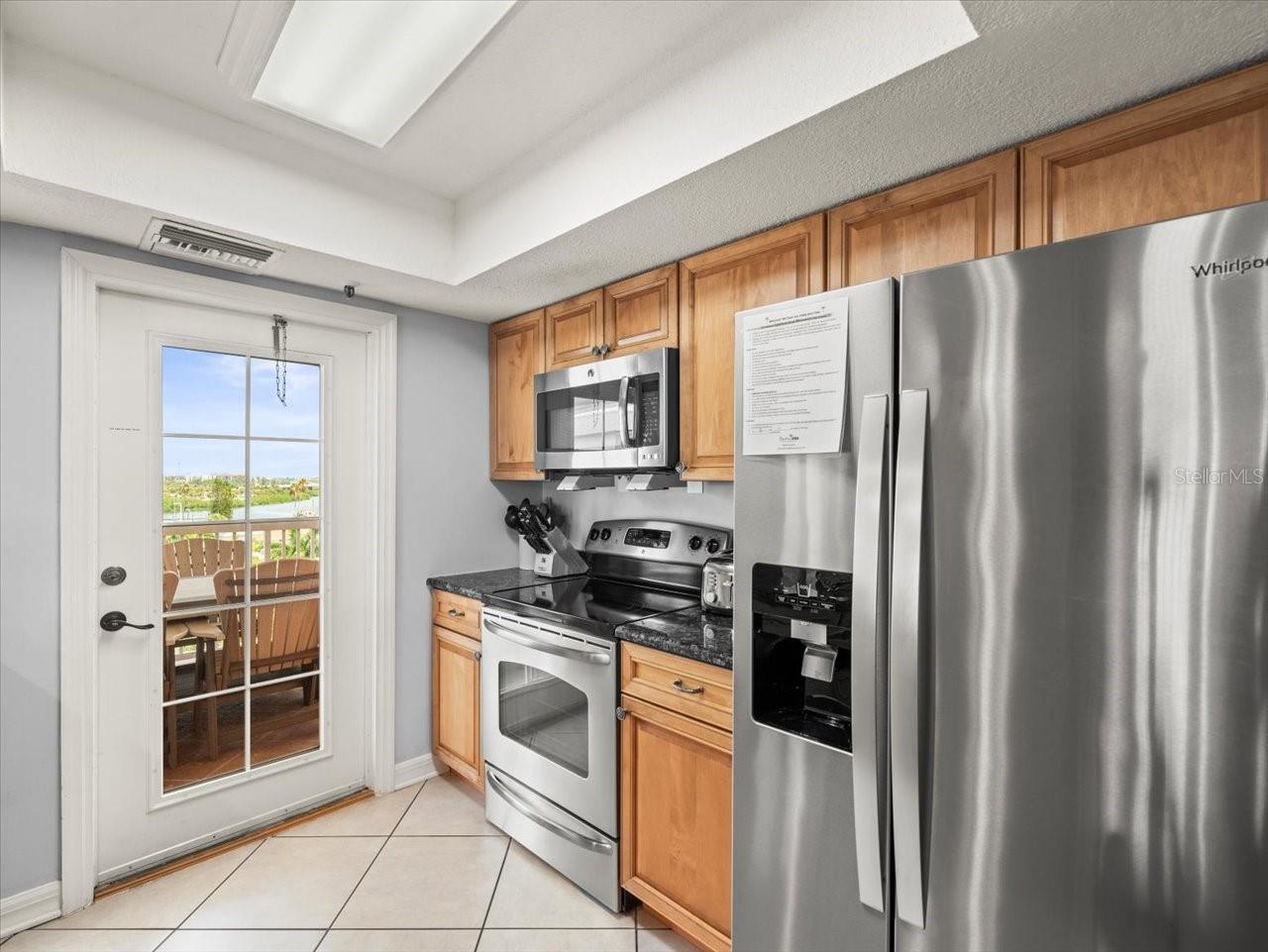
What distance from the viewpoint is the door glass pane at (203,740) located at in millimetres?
2305

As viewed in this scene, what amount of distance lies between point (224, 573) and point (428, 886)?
1385 millimetres

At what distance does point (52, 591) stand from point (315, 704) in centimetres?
103

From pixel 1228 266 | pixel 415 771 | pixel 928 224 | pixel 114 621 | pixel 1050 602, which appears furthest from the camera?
pixel 415 771

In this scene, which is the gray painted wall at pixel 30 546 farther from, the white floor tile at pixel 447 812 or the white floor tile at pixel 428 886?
the white floor tile at pixel 447 812

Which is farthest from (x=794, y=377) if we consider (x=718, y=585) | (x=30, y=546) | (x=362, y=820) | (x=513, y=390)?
(x=362, y=820)

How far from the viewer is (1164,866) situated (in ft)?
2.94

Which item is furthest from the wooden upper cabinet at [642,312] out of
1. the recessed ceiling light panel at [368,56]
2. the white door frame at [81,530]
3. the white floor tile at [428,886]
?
the white floor tile at [428,886]

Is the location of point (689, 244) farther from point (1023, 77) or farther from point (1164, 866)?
point (1164, 866)

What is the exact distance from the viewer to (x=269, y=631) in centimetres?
254

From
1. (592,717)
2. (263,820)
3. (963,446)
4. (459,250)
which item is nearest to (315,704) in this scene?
(263,820)

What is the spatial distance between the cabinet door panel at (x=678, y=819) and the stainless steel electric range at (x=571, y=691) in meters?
0.08

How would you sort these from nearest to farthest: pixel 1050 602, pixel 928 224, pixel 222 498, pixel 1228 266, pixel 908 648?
pixel 1228 266, pixel 1050 602, pixel 908 648, pixel 928 224, pixel 222 498

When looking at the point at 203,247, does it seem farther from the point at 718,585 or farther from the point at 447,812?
the point at 447,812

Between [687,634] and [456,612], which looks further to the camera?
[456,612]
